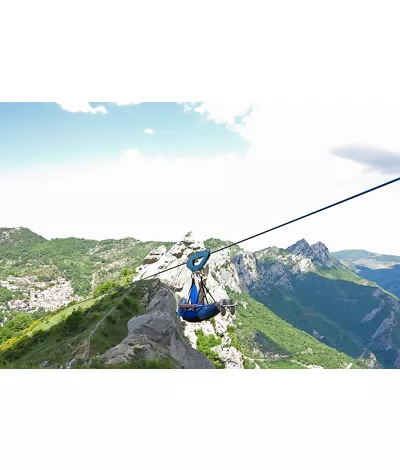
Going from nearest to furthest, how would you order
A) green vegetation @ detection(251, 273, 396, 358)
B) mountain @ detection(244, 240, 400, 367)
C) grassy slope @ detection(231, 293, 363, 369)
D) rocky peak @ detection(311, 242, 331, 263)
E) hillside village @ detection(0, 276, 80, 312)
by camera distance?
1. grassy slope @ detection(231, 293, 363, 369)
2. hillside village @ detection(0, 276, 80, 312)
3. green vegetation @ detection(251, 273, 396, 358)
4. mountain @ detection(244, 240, 400, 367)
5. rocky peak @ detection(311, 242, 331, 263)

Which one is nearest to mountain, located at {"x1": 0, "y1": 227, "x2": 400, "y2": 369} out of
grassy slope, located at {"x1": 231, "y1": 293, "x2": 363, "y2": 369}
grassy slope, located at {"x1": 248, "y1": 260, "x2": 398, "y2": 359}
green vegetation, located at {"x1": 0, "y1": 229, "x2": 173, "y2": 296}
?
grassy slope, located at {"x1": 231, "y1": 293, "x2": 363, "y2": 369}

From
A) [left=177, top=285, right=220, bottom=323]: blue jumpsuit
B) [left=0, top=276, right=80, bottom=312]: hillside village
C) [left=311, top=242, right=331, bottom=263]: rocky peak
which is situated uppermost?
[left=177, top=285, right=220, bottom=323]: blue jumpsuit

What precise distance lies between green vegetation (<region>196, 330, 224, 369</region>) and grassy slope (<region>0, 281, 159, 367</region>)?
10437 millimetres

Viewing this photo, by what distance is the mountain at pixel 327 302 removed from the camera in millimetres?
127150

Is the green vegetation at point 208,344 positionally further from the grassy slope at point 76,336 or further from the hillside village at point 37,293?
the hillside village at point 37,293

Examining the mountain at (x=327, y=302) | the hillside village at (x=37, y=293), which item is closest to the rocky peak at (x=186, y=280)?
the hillside village at (x=37, y=293)

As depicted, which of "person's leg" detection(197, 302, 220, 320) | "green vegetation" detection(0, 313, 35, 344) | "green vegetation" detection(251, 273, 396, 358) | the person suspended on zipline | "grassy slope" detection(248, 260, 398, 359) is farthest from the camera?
"grassy slope" detection(248, 260, 398, 359)

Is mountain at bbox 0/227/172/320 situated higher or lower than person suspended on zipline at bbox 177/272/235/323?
lower

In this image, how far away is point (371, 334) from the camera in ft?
456

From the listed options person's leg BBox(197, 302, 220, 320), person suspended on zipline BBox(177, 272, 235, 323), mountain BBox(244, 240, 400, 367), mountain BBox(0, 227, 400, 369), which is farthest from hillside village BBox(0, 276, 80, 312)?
person's leg BBox(197, 302, 220, 320)

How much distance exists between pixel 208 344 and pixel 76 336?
21.2 metres

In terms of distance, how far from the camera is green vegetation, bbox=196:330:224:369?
137 feet

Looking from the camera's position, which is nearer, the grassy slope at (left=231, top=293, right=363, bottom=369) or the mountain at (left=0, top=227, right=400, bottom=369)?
the mountain at (left=0, top=227, right=400, bottom=369)

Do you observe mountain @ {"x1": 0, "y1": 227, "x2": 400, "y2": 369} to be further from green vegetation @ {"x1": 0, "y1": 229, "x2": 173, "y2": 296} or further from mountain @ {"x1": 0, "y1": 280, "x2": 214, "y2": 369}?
green vegetation @ {"x1": 0, "y1": 229, "x2": 173, "y2": 296}
